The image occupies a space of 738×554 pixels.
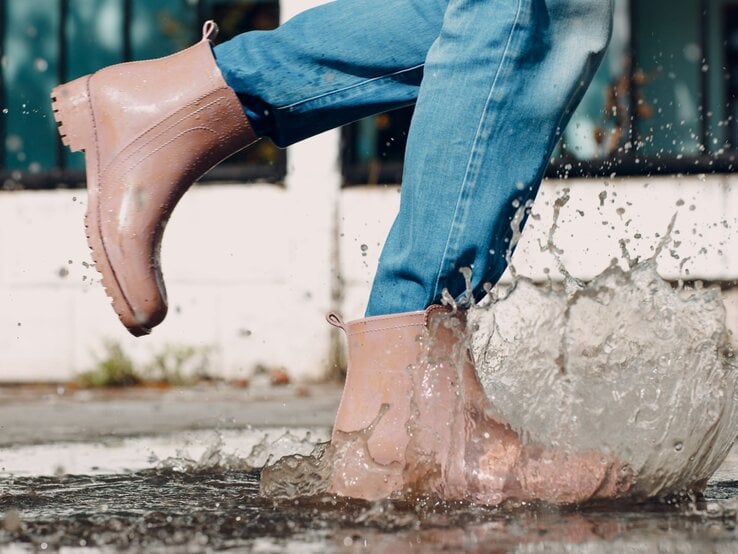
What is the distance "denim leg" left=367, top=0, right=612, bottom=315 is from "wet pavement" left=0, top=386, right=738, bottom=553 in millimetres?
368

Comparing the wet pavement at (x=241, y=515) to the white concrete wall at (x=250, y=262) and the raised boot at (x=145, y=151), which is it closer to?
the raised boot at (x=145, y=151)

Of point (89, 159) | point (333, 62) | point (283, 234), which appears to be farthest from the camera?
point (283, 234)

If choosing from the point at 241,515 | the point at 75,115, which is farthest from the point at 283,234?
the point at 241,515

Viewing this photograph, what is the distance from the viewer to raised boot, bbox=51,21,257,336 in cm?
218

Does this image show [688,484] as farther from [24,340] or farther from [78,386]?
[24,340]

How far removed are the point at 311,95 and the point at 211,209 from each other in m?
3.71

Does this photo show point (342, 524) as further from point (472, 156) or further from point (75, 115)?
point (75, 115)

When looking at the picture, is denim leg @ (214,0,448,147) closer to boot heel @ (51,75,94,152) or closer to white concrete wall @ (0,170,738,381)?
boot heel @ (51,75,94,152)

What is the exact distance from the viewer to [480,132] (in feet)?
6.30

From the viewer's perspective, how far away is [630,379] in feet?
6.56

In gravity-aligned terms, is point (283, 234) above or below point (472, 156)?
below

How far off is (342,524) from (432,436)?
11.3 inches

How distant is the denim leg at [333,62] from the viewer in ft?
6.98

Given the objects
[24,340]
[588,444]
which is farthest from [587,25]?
[24,340]
